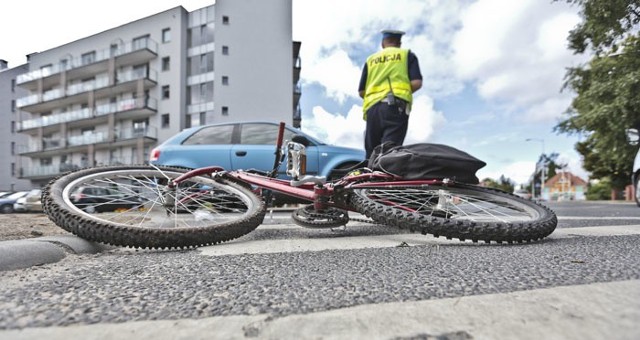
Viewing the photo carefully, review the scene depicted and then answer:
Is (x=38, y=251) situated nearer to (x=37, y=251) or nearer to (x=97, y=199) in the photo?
(x=37, y=251)

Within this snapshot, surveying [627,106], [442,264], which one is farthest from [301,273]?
[627,106]

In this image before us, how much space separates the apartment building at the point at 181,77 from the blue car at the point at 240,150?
63.9 ft

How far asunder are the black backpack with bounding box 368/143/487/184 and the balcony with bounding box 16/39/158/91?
95.8 ft

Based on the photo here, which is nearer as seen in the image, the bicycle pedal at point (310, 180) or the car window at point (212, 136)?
the bicycle pedal at point (310, 180)

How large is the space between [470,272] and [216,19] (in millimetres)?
29087

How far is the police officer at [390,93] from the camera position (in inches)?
124

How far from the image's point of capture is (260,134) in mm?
5516

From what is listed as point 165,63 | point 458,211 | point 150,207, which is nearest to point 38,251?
point 150,207

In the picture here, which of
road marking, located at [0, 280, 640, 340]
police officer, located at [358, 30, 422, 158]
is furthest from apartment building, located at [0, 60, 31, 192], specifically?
road marking, located at [0, 280, 640, 340]

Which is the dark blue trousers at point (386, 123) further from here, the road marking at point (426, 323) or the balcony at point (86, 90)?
the balcony at point (86, 90)

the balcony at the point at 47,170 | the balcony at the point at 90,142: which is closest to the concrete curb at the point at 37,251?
the balcony at the point at 90,142

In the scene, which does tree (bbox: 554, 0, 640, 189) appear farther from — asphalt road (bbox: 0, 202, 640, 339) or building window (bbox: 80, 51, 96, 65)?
building window (bbox: 80, 51, 96, 65)

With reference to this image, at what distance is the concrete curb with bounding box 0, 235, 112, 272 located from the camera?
4.25 feet

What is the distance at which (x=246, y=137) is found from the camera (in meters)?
5.48
